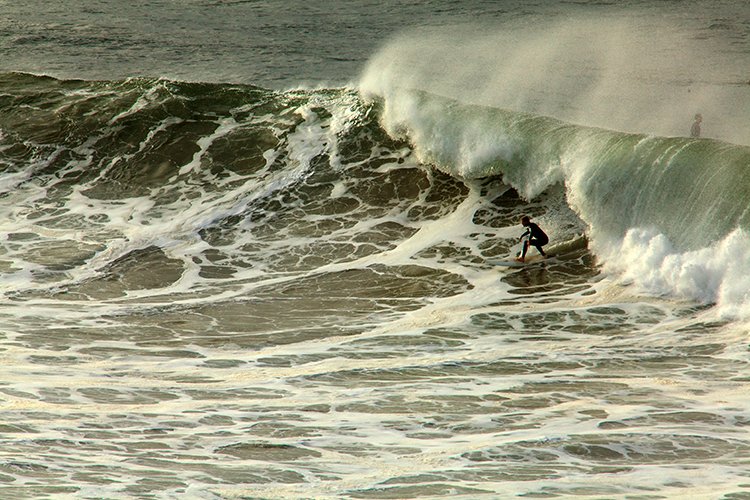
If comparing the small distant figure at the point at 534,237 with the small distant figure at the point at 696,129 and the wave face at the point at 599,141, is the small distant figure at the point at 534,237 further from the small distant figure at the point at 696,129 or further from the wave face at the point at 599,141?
the small distant figure at the point at 696,129

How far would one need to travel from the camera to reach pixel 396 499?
850 cm

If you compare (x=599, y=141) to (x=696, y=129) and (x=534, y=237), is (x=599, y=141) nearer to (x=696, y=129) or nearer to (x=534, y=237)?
(x=534, y=237)

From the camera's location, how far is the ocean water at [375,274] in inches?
376

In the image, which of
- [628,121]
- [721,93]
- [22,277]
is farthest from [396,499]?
[721,93]

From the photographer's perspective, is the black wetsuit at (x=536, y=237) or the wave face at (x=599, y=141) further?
the black wetsuit at (x=536, y=237)

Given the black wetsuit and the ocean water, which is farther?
the black wetsuit

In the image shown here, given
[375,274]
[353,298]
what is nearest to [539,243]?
[375,274]

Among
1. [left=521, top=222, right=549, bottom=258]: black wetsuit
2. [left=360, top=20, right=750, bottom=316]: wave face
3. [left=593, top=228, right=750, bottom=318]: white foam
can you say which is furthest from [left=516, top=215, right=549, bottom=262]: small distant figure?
[left=593, top=228, right=750, bottom=318]: white foam

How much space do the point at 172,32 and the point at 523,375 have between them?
27.7 meters

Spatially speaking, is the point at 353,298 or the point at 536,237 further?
the point at 536,237

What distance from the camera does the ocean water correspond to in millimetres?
9547

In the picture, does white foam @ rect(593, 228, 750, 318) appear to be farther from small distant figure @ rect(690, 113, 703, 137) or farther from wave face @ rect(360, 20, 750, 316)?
small distant figure @ rect(690, 113, 703, 137)

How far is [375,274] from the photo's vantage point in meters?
17.0

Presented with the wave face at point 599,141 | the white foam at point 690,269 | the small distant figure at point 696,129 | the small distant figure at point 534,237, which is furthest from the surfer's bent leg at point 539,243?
the small distant figure at point 696,129
